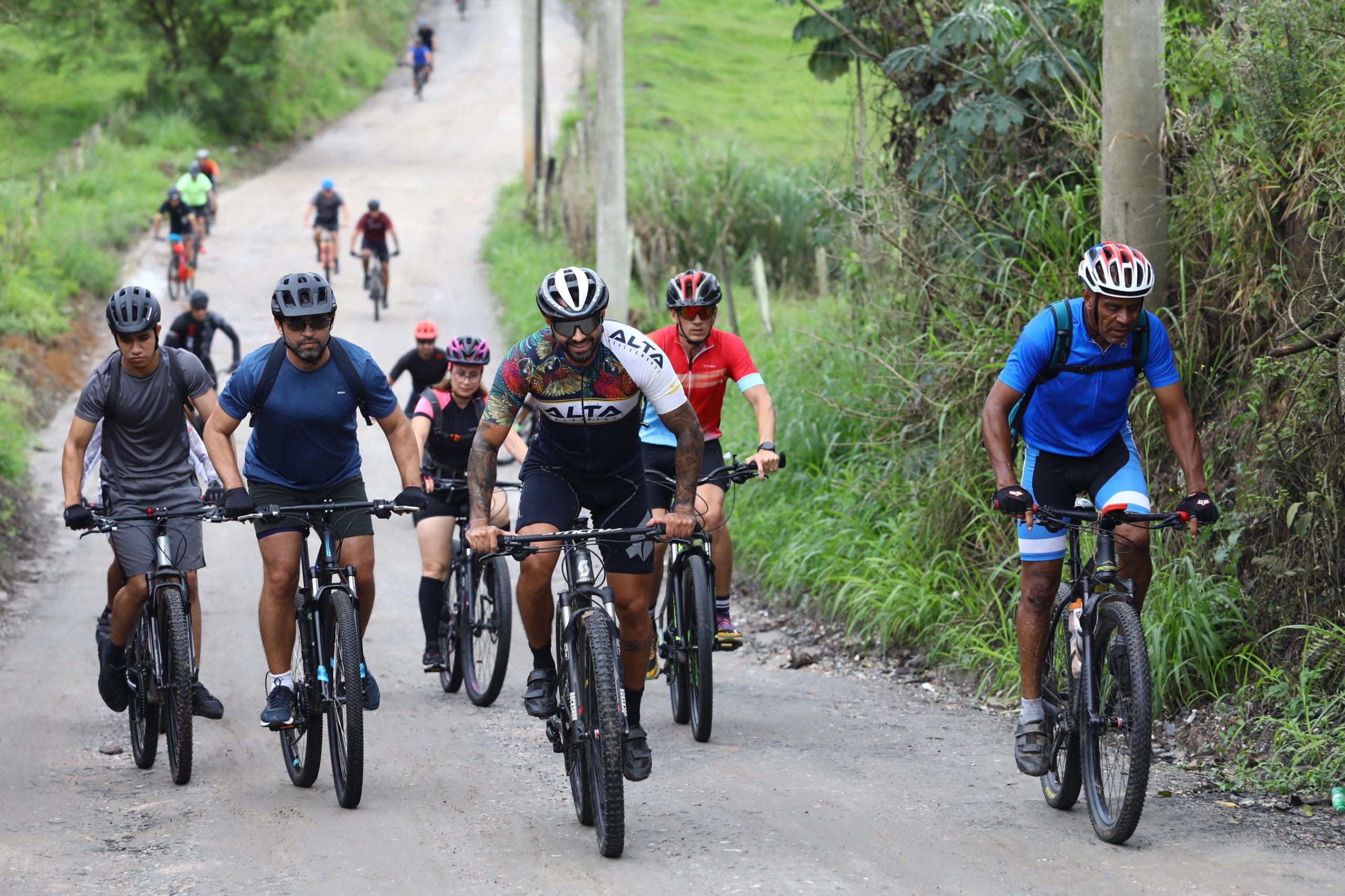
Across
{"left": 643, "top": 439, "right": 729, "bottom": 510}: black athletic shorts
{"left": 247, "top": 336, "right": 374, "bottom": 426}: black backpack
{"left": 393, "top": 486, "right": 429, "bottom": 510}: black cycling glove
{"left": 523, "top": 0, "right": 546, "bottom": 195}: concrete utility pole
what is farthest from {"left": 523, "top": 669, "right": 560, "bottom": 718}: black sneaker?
{"left": 523, "top": 0, "right": 546, "bottom": 195}: concrete utility pole

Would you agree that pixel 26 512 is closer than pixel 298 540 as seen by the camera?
No

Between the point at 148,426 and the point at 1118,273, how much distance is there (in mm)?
4871

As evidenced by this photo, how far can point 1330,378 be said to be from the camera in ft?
22.2

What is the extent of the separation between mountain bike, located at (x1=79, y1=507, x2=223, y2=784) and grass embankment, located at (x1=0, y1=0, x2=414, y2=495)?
22.1 ft

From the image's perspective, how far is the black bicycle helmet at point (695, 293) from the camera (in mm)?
7852

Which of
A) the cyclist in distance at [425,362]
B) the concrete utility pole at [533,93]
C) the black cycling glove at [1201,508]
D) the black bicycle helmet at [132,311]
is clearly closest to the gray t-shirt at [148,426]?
the black bicycle helmet at [132,311]

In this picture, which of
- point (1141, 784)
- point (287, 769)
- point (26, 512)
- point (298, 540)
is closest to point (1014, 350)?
point (1141, 784)

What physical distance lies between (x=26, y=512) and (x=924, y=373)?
914 cm

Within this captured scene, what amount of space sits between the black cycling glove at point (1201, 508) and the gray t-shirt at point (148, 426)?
484cm

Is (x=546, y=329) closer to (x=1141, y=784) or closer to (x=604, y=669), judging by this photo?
(x=604, y=669)

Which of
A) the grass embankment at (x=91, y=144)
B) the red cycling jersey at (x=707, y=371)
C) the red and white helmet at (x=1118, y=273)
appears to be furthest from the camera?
the grass embankment at (x=91, y=144)

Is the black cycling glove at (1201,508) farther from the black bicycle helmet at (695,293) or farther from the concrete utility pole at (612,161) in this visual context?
the concrete utility pole at (612,161)

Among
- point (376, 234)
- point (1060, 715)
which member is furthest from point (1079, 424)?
point (376, 234)

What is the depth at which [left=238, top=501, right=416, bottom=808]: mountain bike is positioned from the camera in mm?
6102
